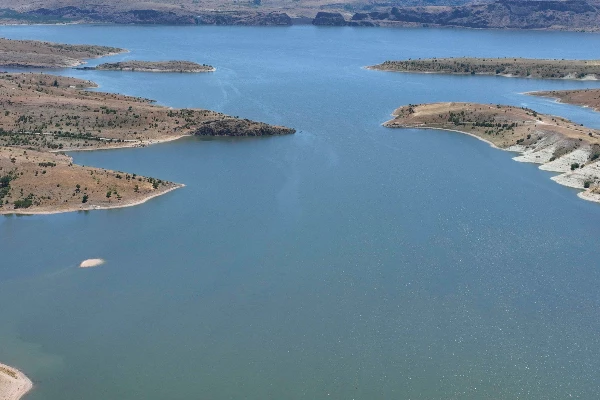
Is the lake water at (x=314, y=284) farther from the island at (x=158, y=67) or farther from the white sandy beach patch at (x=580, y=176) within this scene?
the island at (x=158, y=67)

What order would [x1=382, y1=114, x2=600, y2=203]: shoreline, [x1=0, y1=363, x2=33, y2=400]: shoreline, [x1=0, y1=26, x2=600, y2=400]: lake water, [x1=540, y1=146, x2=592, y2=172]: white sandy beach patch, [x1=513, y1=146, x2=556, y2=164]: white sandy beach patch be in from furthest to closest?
[x1=513, y1=146, x2=556, y2=164]: white sandy beach patch
[x1=540, y1=146, x2=592, y2=172]: white sandy beach patch
[x1=382, y1=114, x2=600, y2=203]: shoreline
[x1=0, y1=26, x2=600, y2=400]: lake water
[x1=0, y1=363, x2=33, y2=400]: shoreline

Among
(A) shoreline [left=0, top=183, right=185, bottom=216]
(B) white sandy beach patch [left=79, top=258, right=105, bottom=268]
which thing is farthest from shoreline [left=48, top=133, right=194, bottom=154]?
(B) white sandy beach patch [left=79, top=258, right=105, bottom=268]

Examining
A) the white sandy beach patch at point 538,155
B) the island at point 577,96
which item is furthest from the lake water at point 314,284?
the island at point 577,96

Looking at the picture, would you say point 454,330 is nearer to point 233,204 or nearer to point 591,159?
point 233,204

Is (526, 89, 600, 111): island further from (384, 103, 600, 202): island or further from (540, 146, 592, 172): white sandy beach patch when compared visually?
(540, 146, 592, 172): white sandy beach patch

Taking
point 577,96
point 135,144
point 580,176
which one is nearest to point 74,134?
point 135,144

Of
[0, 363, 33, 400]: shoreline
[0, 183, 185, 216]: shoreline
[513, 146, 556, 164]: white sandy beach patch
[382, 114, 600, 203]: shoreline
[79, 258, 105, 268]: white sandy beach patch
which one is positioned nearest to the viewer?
[0, 363, 33, 400]: shoreline

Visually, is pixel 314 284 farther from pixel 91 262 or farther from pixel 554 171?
pixel 554 171
